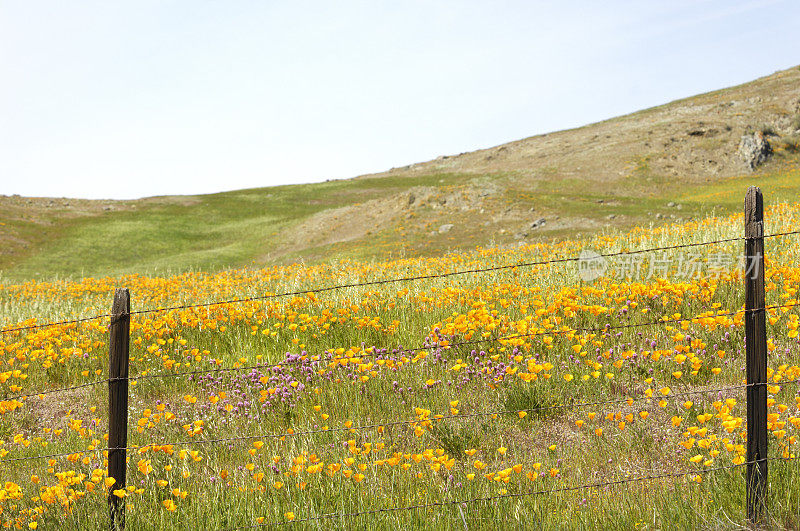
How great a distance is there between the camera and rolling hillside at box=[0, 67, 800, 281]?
26969 millimetres

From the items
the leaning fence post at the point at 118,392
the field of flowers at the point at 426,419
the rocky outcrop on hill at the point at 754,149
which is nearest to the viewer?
the field of flowers at the point at 426,419

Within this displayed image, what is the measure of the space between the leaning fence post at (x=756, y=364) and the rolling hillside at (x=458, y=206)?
1944 cm

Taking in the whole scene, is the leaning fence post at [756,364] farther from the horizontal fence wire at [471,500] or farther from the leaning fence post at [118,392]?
the leaning fence post at [118,392]

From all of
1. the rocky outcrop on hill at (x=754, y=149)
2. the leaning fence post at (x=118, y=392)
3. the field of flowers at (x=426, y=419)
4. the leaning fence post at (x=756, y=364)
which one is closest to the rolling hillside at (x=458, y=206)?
the rocky outcrop on hill at (x=754, y=149)

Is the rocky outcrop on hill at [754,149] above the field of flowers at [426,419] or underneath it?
above

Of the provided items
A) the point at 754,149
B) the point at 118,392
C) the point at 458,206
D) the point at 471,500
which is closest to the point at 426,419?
the point at 471,500

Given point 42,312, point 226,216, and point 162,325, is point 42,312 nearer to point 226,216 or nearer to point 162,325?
point 162,325

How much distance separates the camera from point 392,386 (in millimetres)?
5309

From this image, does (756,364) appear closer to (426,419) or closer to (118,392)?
(426,419)

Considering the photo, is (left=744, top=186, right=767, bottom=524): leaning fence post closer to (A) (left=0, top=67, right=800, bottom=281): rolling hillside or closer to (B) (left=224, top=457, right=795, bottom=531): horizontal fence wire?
(B) (left=224, top=457, right=795, bottom=531): horizontal fence wire

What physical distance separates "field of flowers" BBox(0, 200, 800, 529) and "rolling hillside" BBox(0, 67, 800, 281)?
605 inches

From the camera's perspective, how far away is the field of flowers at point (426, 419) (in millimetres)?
3443

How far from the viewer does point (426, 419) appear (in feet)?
13.1

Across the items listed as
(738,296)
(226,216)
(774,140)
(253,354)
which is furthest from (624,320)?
(774,140)
